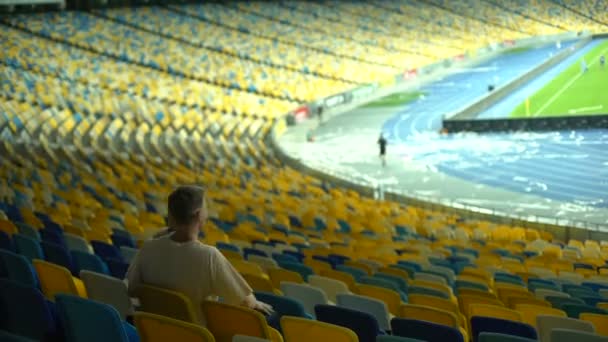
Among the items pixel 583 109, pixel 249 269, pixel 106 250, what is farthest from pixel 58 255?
pixel 583 109

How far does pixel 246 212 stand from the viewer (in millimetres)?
14789

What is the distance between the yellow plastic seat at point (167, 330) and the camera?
393 centimetres

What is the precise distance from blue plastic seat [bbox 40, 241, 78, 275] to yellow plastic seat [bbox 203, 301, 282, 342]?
226cm

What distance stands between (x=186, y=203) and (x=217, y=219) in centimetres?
893

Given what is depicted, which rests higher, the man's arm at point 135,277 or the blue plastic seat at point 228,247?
the man's arm at point 135,277

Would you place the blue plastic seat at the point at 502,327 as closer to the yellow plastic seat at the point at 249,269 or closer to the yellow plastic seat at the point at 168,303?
the yellow plastic seat at the point at 168,303

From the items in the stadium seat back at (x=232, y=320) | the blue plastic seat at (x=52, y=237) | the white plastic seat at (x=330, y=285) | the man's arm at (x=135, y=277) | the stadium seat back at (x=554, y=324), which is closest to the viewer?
the stadium seat back at (x=232, y=320)

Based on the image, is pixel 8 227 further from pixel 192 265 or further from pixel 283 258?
pixel 192 265

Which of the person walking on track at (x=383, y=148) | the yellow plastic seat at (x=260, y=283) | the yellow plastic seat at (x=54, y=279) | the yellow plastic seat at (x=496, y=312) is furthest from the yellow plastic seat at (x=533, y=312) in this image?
the person walking on track at (x=383, y=148)

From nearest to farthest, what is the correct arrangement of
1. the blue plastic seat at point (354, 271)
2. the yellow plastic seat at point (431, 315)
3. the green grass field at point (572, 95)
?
the yellow plastic seat at point (431, 315) → the blue plastic seat at point (354, 271) → the green grass field at point (572, 95)

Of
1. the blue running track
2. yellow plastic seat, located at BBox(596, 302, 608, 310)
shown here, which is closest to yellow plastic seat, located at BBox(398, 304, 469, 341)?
yellow plastic seat, located at BBox(596, 302, 608, 310)

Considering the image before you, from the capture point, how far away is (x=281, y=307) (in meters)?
5.38

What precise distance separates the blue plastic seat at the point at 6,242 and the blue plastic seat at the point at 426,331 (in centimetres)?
348

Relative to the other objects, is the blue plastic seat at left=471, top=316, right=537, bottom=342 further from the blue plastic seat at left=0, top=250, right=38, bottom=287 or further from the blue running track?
the blue running track
